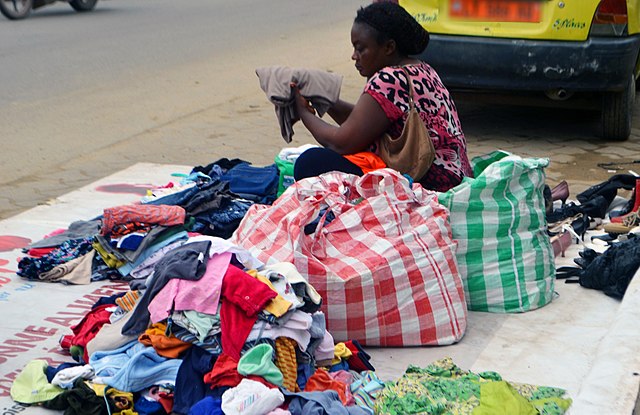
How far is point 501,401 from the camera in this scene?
3.02 meters

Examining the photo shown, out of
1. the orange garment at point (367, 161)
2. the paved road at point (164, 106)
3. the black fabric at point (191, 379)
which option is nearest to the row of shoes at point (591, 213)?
the paved road at point (164, 106)

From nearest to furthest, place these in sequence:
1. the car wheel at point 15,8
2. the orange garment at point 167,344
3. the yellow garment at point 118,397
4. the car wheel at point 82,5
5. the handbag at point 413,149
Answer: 1. the yellow garment at point 118,397
2. the orange garment at point 167,344
3. the handbag at point 413,149
4. the car wheel at point 15,8
5. the car wheel at point 82,5

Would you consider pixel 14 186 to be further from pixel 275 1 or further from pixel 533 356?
pixel 275 1

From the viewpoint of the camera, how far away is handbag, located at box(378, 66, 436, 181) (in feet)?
14.0

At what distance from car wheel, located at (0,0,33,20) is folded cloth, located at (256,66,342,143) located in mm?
10938

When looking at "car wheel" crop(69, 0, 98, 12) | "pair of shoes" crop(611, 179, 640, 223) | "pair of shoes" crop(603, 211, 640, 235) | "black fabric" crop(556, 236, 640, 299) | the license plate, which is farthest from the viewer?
"car wheel" crop(69, 0, 98, 12)

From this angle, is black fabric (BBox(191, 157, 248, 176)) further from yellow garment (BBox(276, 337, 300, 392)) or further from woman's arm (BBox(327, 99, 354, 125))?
yellow garment (BBox(276, 337, 300, 392))

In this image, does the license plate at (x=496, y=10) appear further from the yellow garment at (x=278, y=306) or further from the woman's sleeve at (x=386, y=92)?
the yellow garment at (x=278, y=306)

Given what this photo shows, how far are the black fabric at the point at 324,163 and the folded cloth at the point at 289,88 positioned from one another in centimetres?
36

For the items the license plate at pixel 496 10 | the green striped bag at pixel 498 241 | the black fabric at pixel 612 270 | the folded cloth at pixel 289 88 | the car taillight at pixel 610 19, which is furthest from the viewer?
the license plate at pixel 496 10

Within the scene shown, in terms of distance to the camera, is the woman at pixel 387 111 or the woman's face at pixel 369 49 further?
the woman's face at pixel 369 49

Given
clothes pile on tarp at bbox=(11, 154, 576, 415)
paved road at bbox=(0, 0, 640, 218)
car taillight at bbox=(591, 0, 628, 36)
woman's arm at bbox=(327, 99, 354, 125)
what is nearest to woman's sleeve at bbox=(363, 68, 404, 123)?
woman's arm at bbox=(327, 99, 354, 125)

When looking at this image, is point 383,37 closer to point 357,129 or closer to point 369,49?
point 369,49

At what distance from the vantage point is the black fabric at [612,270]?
4113 millimetres
